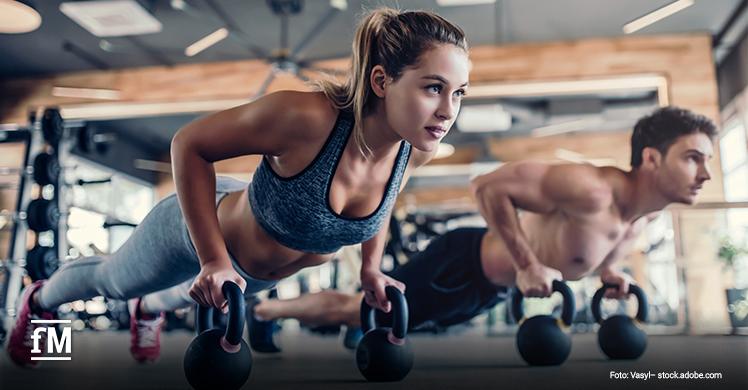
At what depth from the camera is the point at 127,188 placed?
9.70ft

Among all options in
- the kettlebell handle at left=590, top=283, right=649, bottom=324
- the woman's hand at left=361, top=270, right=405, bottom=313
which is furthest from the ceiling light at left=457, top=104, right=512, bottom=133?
the woman's hand at left=361, top=270, right=405, bottom=313

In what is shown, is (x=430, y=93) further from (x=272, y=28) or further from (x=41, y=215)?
(x=272, y=28)

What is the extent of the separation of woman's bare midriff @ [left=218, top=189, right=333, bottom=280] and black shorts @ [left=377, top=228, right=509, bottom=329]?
527 millimetres

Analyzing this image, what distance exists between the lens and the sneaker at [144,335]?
1.39 metres

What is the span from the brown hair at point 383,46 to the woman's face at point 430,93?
14mm

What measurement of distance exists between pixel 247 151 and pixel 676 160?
973 millimetres

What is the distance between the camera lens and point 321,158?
0.90 m

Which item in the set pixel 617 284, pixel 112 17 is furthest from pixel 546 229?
pixel 112 17

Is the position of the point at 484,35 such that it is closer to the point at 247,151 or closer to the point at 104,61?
the point at 104,61

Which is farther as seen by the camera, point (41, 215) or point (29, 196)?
point (29, 196)

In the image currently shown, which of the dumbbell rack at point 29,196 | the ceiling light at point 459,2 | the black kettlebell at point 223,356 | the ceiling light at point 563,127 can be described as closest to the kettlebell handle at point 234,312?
the black kettlebell at point 223,356

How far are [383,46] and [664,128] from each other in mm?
835

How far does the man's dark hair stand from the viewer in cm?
138

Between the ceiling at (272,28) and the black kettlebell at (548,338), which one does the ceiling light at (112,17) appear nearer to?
the ceiling at (272,28)
